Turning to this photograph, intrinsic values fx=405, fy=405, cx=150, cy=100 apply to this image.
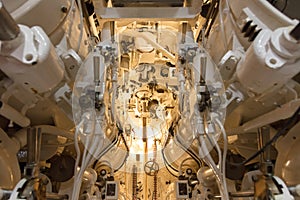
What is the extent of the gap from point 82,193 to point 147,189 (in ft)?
1.43

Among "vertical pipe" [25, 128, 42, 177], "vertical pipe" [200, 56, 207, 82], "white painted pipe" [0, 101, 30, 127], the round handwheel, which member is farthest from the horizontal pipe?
the round handwheel

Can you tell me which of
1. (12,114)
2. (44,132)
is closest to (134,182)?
(44,132)

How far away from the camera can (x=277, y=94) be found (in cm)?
115

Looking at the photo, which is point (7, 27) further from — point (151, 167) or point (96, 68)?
point (151, 167)

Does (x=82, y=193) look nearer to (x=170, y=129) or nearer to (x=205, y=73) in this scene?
(x=170, y=129)

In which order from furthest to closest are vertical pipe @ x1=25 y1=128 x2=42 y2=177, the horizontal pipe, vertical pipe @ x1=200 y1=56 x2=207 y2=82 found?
vertical pipe @ x1=200 y1=56 x2=207 y2=82 → vertical pipe @ x1=25 y1=128 x2=42 y2=177 → the horizontal pipe

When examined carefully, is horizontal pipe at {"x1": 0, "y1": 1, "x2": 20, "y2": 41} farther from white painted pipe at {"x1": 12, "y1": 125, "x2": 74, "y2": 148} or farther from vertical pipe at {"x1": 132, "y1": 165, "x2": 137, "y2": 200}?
vertical pipe at {"x1": 132, "y1": 165, "x2": 137, "y2": 200}

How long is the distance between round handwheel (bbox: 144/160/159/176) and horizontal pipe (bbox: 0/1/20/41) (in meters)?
1.14

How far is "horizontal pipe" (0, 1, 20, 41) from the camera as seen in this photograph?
79 centimetres

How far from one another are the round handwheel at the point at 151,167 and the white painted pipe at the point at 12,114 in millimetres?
740

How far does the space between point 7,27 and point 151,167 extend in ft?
3.94

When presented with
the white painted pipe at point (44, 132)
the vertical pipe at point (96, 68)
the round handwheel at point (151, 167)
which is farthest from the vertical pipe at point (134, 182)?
the vertical pipe at point (96, 68)

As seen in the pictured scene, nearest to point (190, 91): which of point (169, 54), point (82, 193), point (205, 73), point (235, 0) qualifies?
point (205, 73)

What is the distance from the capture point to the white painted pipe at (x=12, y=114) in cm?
114
